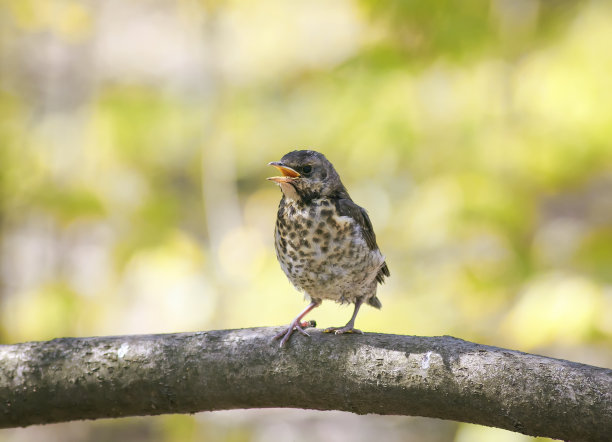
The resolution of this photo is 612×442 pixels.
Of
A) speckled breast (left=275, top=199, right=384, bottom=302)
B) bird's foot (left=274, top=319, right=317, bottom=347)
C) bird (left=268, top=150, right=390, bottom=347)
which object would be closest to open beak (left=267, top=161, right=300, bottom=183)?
bird (left=268, top=150, right=390, bottom=347)

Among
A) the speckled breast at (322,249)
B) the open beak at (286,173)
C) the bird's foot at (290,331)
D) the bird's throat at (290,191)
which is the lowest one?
the bird's foot at (290,331)

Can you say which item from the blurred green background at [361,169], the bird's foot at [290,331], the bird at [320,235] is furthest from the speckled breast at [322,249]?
the blurred green background at [361,169]

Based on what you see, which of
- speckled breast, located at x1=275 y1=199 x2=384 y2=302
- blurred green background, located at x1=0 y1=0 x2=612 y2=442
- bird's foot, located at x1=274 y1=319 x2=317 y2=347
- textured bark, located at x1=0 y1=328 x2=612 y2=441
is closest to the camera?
textured bark, located at x1=0 y1=328 x2=612 y2=441

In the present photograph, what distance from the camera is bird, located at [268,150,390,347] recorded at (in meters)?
2.70

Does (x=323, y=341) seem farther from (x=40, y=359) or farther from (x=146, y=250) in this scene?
(x=146, y=250)

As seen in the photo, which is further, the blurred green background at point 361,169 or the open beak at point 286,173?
the blurred green background at point 361,169

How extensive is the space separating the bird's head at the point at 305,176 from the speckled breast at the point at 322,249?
4 cm

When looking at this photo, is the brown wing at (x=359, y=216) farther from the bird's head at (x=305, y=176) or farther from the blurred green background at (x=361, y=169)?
the blurred green background at (x=361, y=169)

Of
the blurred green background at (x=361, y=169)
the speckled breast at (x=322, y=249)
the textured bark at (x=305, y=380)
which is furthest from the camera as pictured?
the blurred green background at (x=361, y=169)

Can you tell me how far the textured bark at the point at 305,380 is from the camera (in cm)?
191

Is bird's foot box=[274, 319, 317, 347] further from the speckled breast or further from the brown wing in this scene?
the brown wing

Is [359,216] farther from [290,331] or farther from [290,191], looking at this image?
[290,331]

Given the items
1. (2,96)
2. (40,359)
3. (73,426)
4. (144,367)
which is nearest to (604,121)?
(144,367)

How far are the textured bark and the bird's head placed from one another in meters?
0.69
